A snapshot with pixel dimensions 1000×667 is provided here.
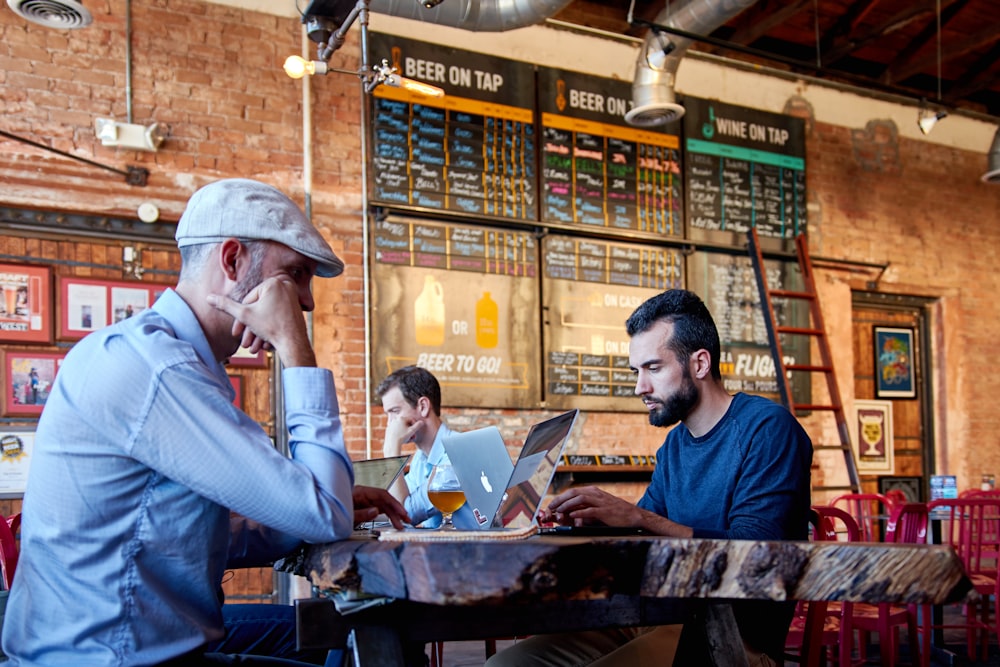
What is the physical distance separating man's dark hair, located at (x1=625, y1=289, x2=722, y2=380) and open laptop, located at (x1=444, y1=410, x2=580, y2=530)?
520 mm

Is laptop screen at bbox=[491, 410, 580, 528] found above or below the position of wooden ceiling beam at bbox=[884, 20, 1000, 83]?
below

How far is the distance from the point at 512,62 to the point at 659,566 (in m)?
5.45

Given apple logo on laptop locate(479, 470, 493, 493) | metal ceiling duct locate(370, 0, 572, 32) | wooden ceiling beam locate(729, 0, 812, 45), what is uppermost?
wooden ceiling beam locate(729, 0, 812, 45)

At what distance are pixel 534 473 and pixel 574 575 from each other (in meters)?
0.56

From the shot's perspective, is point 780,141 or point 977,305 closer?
point 780,141

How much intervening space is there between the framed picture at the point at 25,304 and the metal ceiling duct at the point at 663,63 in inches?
136

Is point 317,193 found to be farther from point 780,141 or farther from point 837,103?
point 837,103

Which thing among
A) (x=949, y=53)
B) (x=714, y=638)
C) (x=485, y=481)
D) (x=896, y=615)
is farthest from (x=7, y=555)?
(x=949, y=53)

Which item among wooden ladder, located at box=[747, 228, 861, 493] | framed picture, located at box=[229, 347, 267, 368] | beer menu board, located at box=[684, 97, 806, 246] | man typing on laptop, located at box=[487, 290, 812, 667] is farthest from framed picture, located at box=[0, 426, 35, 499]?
wooden ladder, located at box=[747, 228, 861, 493]

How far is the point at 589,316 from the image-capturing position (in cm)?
630

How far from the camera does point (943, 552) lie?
1.16m

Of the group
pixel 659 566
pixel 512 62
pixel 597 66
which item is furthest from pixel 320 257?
pixel 597 66

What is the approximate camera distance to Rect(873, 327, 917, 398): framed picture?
7836mm

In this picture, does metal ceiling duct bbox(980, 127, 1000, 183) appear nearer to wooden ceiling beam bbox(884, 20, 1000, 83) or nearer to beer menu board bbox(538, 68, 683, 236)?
wooden ceiling beam bbox(884, 20, 1000, 83)
